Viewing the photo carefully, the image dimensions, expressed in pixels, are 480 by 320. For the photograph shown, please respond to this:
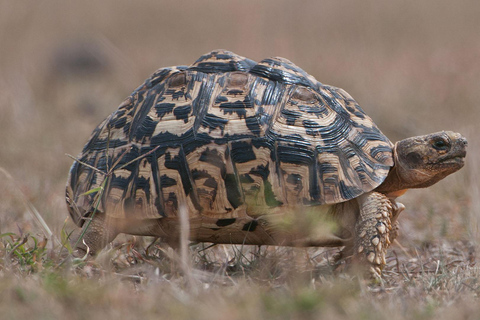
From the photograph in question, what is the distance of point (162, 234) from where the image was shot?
3658 millimetres

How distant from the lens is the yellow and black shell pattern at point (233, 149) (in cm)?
339

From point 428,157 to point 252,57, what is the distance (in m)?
6.03

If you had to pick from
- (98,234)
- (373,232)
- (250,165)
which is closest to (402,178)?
(373,232)

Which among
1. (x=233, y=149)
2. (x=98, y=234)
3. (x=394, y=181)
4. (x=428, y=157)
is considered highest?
(x=233, y=149)

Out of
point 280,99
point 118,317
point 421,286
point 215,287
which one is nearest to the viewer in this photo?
point 118,317

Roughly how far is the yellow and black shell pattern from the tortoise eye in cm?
26

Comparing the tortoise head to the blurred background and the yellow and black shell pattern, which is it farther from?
the blurred background

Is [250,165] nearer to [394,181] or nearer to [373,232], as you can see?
[373,232]

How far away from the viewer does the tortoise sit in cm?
339

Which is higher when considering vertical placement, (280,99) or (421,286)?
(280,99)

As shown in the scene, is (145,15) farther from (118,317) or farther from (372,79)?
(118,317)

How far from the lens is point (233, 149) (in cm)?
341

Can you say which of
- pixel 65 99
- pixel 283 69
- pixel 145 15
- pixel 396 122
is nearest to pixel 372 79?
pixel 396 122

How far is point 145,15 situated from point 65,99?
7716 millimetres
